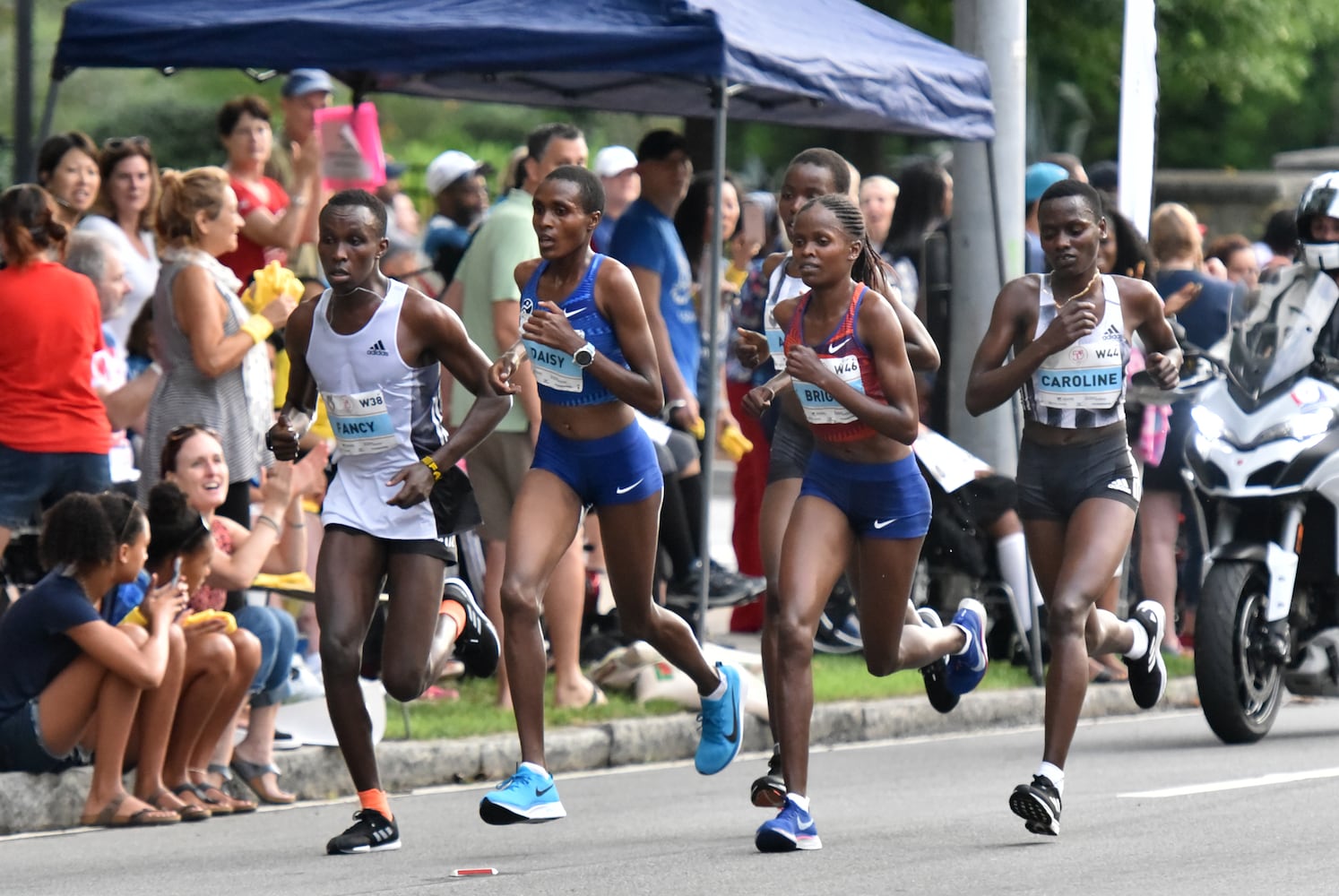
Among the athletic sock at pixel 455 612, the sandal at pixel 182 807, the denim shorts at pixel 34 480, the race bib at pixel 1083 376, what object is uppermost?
the race bib at pixel 1083 376

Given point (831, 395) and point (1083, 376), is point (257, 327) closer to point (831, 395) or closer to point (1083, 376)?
point (831, 395)

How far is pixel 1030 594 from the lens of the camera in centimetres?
1219

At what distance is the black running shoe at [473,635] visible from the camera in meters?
8.72

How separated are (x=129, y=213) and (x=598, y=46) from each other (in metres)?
2.70

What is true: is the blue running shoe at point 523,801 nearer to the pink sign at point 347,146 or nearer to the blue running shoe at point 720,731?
the blue running shoe at point 720,731

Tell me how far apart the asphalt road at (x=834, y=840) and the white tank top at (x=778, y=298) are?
1604 mm

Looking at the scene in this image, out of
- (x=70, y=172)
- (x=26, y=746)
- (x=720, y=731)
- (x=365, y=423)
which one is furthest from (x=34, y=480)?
(x=720, y=731)

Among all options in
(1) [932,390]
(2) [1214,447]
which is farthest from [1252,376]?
(1) [932,390]

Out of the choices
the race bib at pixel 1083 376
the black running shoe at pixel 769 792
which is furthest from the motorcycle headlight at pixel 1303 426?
the black running shoe at pixel 769 792

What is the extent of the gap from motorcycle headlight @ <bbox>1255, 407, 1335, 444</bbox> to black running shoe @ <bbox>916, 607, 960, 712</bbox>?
88.1 inches

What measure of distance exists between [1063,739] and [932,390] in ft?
18.0

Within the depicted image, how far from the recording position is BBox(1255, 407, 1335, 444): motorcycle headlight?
10.4 meters

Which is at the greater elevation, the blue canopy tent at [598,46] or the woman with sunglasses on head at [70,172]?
the blue canopy tent at [598,46]

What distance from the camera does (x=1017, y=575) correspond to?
40.1ft
